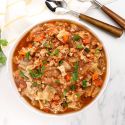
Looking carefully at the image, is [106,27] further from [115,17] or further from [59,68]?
[59,68]

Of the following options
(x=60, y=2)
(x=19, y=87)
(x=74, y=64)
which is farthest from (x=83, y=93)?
(x=60, y=2)

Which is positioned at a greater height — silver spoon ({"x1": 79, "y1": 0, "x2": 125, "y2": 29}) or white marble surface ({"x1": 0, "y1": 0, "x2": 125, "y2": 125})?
silver spoon ({"x1": 79, "y1": 0, "x2": 125, "y2": 29})

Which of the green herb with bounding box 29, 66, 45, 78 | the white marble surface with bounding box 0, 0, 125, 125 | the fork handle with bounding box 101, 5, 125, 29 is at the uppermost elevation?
the fork handle with bounding box 101, 5, 125, 29

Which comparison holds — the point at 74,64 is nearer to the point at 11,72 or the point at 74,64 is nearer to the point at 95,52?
the point at 95,52

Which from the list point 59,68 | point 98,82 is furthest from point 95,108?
point 59,68

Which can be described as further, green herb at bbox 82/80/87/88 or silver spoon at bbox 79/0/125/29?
silver spoon at bbox 79/0/125/29

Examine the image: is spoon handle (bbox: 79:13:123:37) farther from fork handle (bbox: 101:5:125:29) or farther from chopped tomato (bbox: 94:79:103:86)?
chopped tomato (bbox: 94:79:103:86)

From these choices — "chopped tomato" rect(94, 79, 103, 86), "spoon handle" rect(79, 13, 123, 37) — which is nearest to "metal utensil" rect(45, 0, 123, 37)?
"spoon handle" rect(79, 13, 123, 37)
